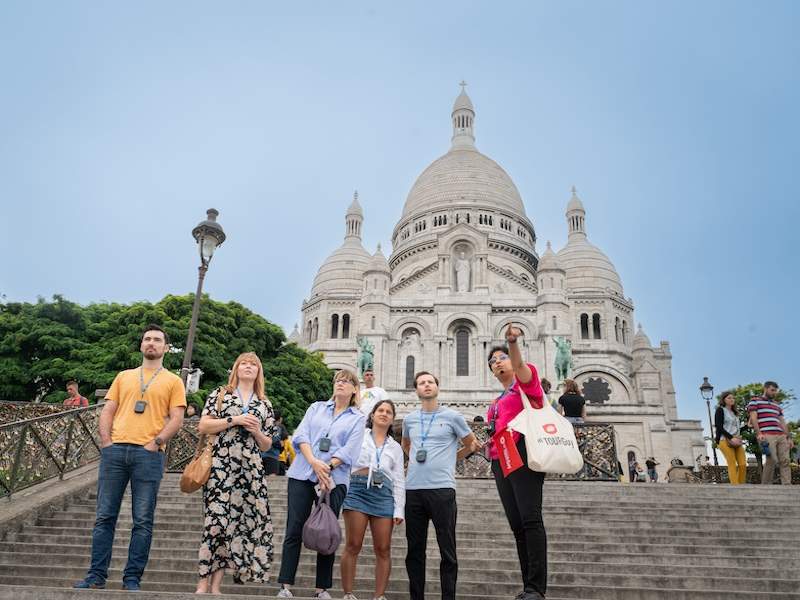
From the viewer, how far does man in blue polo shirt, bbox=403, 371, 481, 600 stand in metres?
5.34

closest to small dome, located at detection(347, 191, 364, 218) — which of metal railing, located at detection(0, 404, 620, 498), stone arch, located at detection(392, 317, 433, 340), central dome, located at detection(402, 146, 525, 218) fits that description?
central dome, located at detection(402, 146, 525, 218)

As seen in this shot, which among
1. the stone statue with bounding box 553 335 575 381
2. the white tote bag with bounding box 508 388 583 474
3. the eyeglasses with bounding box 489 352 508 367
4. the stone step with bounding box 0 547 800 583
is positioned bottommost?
the stone step with bounding box 0 547 800 583

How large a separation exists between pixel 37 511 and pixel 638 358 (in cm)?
4286

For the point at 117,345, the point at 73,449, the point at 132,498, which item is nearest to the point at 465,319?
the point at 117,345

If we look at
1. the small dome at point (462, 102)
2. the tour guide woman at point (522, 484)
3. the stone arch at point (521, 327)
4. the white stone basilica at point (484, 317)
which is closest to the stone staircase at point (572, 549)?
the tour guide woman at point (522, 484)

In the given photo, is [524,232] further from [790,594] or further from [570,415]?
[790,594]

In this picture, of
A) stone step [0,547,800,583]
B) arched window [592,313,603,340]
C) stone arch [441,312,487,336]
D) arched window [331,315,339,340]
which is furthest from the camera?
arched window [331,315,339,340]

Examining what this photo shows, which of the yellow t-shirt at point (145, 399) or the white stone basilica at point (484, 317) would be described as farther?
the white stone basilica at point (484, 317)

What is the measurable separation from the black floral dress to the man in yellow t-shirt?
418mm

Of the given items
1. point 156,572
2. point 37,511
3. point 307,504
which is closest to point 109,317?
point 37,511

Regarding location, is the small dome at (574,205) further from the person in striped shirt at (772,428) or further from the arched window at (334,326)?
the person in striped shirt at (772,428)

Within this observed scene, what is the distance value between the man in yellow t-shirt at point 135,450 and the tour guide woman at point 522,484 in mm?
2635

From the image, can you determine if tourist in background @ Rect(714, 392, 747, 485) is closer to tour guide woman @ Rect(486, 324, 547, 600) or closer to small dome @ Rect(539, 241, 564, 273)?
tour guide woman @ Rect(486, 324, 547, 600)

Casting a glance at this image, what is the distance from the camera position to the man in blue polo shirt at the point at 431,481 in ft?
17.5
